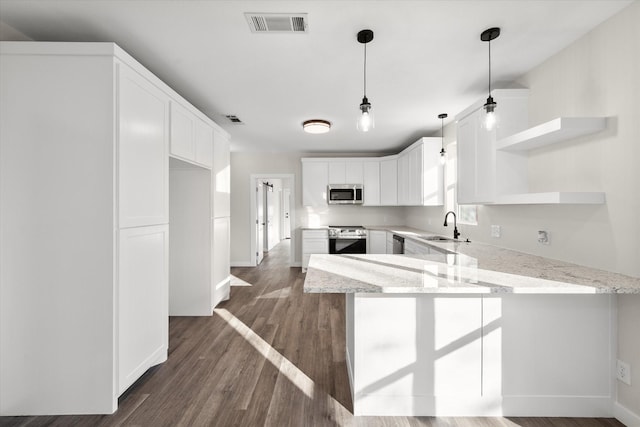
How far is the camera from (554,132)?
2.00 meters

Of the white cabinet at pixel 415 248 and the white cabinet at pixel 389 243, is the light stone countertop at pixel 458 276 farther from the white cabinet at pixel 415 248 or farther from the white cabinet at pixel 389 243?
the white cabinet at pixel 389 243

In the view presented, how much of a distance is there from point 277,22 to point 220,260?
114 inches

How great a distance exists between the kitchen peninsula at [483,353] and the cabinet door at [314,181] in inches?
171

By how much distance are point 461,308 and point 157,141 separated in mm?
2535

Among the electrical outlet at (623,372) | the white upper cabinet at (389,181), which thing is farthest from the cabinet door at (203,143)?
the electrical outlet at (623,372)

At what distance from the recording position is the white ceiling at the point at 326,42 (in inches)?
71.7

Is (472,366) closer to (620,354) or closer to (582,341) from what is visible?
(582,341)

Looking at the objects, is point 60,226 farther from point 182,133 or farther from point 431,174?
point 431,174

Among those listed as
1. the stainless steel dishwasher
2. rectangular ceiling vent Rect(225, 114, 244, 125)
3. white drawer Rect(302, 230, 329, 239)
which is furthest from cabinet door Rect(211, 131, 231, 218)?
the stainless steel dishwasher

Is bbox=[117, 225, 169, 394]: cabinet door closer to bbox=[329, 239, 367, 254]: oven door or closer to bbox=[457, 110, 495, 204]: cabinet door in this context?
bbox=[457, 110, 495, 204]: cabinet door

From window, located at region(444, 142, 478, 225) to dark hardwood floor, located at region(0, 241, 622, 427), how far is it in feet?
6.83

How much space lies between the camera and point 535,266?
2094 mm

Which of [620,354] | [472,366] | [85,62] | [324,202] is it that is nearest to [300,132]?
[324,202]

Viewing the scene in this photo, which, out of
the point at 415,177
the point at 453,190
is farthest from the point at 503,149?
the point at 415,177
